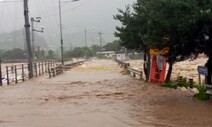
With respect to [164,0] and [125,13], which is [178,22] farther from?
[125,13]

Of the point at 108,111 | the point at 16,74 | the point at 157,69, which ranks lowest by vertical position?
the point at 108,111

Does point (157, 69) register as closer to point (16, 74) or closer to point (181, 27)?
point (181, 27)

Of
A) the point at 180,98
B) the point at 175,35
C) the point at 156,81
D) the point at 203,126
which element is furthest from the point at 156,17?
the point at 156,81

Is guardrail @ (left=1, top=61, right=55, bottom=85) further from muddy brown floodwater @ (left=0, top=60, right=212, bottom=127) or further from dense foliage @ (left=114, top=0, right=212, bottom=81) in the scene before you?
dense foliage @ (left=114, top=0, right=212, bottom=81)

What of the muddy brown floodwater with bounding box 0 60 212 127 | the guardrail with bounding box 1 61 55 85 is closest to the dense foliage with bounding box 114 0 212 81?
the muddy brown floodwater with bounding box 0 60 212 127

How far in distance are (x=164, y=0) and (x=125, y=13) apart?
15.4 m

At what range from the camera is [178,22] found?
14672mm

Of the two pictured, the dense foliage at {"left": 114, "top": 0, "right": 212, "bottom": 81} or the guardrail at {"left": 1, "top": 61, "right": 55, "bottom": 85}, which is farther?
the guardrail at {"left": 1, "top": 61, "right": 55, "bottom": 85}

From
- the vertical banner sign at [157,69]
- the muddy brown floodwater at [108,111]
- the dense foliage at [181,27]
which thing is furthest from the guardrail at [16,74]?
the dense foliage at [181,27]

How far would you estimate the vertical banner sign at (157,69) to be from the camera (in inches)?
1017

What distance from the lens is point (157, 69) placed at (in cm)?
2627

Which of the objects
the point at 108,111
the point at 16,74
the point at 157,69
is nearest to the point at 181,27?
the point at 108,111

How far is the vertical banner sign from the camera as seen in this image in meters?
25.8

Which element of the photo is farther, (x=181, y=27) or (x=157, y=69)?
(x=157, y=69)
